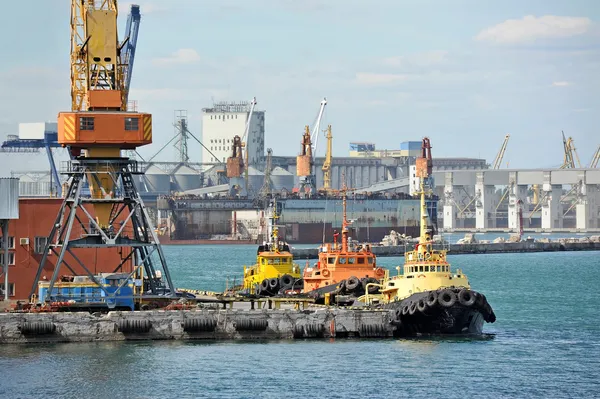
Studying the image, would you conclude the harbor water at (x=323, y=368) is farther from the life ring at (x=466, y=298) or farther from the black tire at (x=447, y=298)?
the life ring at (x=466, y=298)

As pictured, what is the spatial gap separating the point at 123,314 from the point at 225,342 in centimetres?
448

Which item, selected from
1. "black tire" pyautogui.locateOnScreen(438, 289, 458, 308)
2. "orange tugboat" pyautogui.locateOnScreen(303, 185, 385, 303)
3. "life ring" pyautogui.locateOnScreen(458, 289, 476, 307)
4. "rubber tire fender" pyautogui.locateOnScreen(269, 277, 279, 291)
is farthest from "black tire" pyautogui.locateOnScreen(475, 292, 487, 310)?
"rubber tire fender" pyautogui.locateOnScreen(269, 277, 279, 291)

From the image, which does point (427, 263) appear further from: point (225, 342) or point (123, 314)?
point (123, 314)

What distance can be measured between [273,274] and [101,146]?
58.9 feet

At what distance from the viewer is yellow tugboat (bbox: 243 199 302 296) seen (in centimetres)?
7350

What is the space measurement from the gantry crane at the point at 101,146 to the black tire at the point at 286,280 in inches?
440

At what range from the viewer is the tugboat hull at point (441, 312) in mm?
56188

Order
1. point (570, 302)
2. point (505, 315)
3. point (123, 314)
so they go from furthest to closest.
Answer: point (570, 302) → point (505, 315) → point (123, 314)

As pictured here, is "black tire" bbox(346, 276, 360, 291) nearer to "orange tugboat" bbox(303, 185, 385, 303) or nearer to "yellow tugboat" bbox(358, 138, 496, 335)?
"orange tugboat" bbox(303, 185, 385, 303)

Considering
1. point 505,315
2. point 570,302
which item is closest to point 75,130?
point 505,315

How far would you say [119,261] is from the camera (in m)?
67.4

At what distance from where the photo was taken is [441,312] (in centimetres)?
5669

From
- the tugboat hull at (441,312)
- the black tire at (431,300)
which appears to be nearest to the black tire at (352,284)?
the tugboat hull at (441,312)

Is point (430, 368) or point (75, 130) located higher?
point (75, 130)
